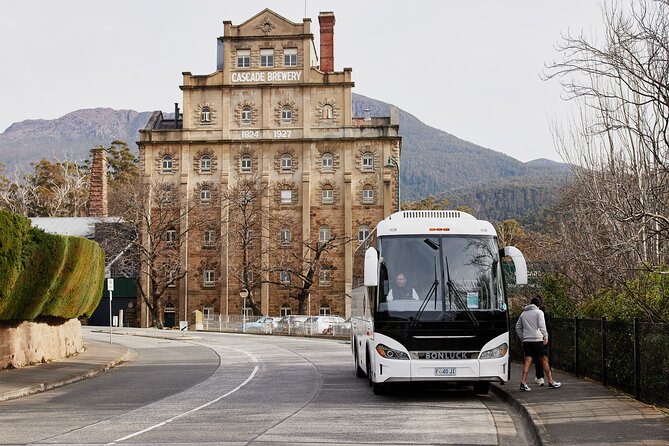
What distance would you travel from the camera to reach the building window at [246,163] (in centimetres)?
7431

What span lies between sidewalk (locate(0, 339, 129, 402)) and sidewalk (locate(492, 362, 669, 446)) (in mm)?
9967

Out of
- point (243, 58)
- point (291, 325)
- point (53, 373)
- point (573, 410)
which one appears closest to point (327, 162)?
point (243, 58)

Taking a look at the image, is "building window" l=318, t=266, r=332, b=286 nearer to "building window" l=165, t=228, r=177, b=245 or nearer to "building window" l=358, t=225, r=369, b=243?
"building window" l=358, t=225, r=369, b=243

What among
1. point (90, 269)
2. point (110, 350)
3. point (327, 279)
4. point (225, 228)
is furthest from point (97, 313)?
point (90, 269)

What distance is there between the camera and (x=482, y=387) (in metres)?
17.5

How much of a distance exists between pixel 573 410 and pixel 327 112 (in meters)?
60.1

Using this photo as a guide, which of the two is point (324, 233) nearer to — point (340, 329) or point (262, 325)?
point (262, 325)

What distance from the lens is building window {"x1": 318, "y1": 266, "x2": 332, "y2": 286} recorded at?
73250mm

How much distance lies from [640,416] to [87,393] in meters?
11.7

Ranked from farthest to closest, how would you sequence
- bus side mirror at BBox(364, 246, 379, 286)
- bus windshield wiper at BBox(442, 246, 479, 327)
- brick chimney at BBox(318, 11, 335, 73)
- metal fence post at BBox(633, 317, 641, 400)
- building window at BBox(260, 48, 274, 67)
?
brick chimney at BBox(318, 11, 335, 73) < building window at BBox(260, 48, 274, 67) < bus windshield wiper at BBox(442, 246, 479, 327) < bus side mirror at BBox(364, 246, 379, 286) < metal fence post at BBox(633, 317, 641, 400)

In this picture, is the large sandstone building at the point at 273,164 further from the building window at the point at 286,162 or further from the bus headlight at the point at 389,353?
the bus headlight at the point at 389,353

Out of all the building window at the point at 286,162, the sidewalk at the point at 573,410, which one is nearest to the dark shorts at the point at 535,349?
the sidewalk at the point at 573,410

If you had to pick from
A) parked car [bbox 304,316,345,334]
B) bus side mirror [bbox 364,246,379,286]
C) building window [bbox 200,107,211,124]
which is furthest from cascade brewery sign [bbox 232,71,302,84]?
bus side mirror [bbox 364,246,379,286]

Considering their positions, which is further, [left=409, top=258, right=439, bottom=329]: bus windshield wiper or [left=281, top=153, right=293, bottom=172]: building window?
[left=281, top=153, right=293, bottom=172]: building window
